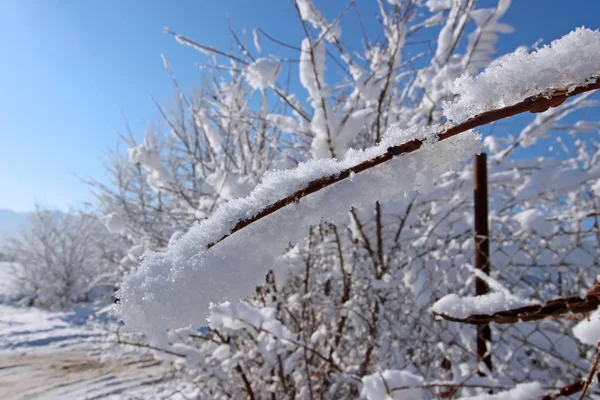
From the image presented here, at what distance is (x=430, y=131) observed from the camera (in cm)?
37

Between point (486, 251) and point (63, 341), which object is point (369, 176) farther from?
point (63, 341)

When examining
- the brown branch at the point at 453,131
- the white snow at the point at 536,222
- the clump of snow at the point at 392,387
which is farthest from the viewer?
the white snow at the point at 536,222

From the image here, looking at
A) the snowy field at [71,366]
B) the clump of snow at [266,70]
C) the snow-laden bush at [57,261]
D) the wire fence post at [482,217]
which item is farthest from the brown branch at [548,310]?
the snow-laden bush at [57,261]

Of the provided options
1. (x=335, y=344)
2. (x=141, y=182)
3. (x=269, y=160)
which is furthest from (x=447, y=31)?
(x=141, y=182)

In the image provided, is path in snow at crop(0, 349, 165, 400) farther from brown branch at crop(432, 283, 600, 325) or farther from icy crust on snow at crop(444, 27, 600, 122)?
icy crust on snow at crop(444, 27, 600, 122)

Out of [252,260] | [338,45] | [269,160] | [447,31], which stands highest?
[338,45]

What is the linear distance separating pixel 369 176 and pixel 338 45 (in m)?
2.43

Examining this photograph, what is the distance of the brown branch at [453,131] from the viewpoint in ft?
0.97

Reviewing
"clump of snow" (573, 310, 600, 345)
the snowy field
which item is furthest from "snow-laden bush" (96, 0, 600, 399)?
the snowy field

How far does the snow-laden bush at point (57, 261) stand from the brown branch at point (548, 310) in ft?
43.7

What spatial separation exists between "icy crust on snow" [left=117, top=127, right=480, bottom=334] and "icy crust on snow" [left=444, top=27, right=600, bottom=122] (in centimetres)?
5

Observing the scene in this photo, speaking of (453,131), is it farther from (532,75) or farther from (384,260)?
(384,260)

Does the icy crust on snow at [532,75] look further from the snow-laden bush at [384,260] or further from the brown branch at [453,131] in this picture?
the snow-laden bush at [384,260]

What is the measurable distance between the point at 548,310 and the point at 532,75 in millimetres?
437
